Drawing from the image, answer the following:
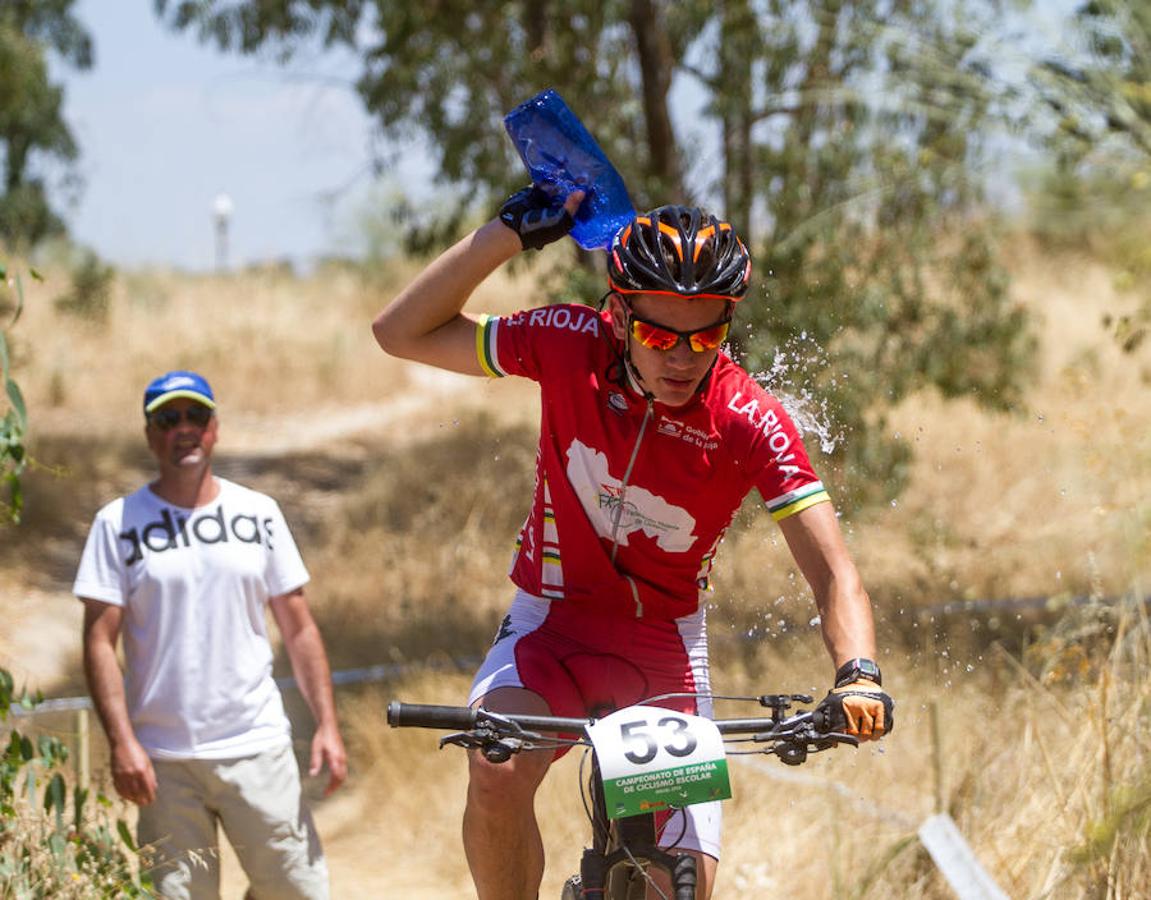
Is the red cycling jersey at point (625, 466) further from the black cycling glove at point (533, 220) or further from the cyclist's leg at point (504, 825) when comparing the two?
the cyclist's leg at point (504, 825)

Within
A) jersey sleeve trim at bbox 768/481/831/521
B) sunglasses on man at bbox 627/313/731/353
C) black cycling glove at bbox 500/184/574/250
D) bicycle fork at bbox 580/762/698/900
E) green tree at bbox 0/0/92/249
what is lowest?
Answer: bicycle fork at bbox 580/762/698/900

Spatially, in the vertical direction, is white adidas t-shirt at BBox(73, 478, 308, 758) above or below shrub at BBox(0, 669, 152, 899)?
above

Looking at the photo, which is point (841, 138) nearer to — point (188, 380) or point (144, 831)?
point (188, 380)

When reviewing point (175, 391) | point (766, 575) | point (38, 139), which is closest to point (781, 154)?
point (766, 575)

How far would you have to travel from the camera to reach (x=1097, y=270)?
993 inches

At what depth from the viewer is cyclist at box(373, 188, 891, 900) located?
366 centimetres

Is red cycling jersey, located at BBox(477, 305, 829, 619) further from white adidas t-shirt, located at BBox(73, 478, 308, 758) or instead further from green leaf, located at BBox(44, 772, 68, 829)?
green leaf, located at BBox(44, 772, 68, 829)

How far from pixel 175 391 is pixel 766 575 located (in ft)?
16.5

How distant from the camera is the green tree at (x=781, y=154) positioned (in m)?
11.0

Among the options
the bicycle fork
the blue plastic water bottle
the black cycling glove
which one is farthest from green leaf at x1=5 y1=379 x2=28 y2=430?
the bicycle fork

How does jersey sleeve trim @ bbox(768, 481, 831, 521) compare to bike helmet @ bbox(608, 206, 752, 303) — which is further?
jersey sleeve trim @ bbox(768, 481, 831, 521)

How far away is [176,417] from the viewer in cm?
516

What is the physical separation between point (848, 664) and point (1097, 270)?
2354 centimetres

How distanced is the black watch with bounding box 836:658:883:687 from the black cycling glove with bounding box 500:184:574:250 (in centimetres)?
136
